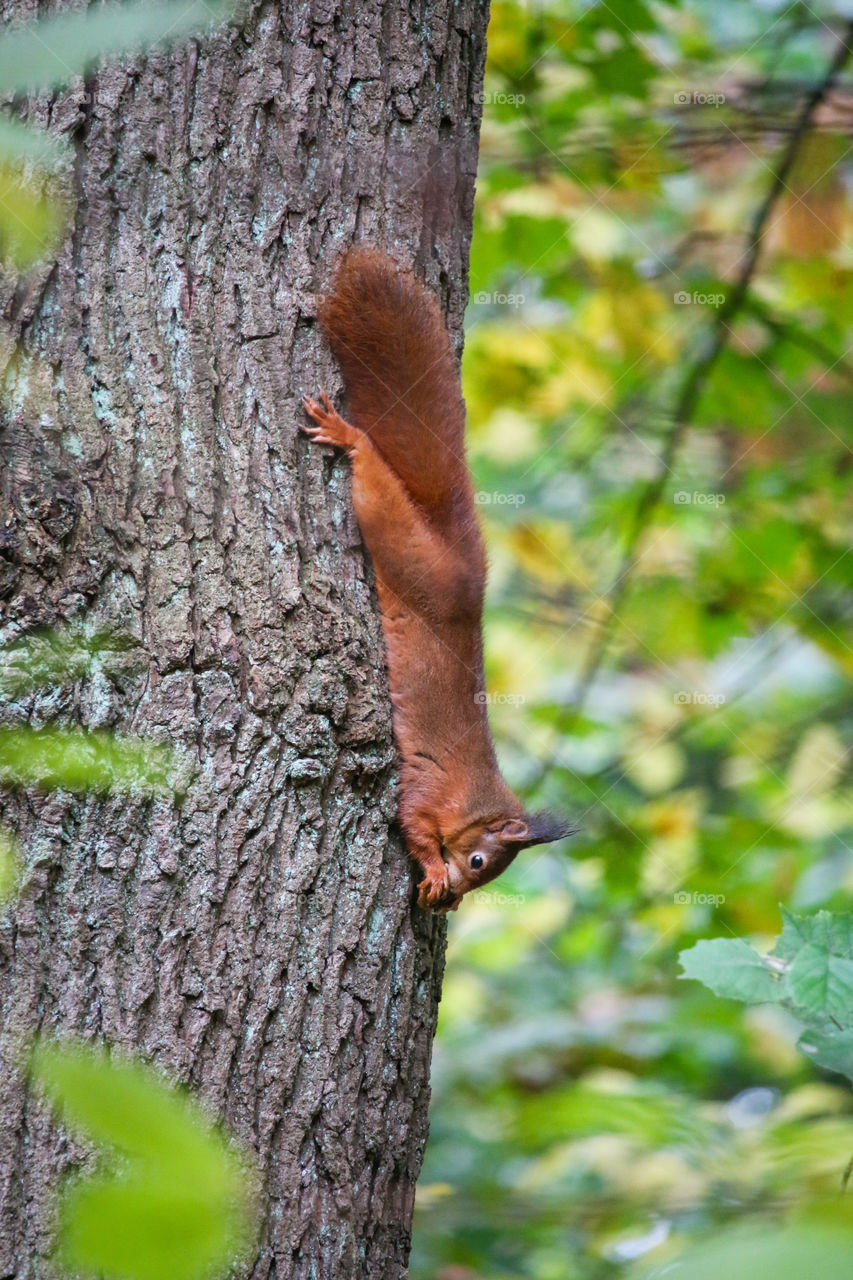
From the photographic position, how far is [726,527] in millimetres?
4750

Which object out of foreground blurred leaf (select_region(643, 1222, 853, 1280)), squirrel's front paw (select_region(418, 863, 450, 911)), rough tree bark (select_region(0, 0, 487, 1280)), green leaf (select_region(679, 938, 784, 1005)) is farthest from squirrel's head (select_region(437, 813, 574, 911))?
foreground blurred leaf (select_region(643, 1222, 853, 1280))

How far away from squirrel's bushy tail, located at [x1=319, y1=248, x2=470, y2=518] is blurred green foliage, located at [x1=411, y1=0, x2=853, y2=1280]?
128 centimetres

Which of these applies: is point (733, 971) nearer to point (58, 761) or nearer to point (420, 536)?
point (420, 536)

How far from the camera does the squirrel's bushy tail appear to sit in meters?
1.91

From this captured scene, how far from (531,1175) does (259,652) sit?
11.0 ft

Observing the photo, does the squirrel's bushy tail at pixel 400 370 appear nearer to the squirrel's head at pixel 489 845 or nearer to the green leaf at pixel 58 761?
the squirrel's head at pixel 489 845

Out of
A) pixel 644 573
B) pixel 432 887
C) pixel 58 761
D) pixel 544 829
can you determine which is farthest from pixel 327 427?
pixel 644 573

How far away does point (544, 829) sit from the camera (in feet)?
8.32

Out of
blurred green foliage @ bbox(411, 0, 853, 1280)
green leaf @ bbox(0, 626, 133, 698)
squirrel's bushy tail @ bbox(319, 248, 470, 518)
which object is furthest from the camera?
blurred green foliage @ bbox(411, 0, 853, 1280)

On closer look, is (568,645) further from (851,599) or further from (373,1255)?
(373,1255)

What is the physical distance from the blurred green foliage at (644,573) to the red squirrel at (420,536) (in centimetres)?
87

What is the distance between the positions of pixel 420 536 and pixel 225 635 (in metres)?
0.50

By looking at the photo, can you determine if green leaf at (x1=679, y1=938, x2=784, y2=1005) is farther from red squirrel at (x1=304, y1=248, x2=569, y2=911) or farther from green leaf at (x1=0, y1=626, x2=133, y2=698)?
green leaf at (x1=0, y1=626, x2=133, y2=698)

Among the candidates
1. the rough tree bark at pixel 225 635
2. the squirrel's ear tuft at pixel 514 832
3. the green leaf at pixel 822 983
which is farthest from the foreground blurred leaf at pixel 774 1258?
the squirrel's ear tuft at pixel 514 832
